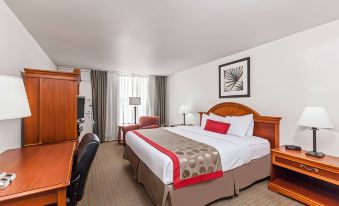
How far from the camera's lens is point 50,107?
2307mm

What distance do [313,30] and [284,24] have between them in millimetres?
554

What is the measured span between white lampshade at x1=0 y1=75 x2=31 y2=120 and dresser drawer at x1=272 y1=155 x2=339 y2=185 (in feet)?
10.3

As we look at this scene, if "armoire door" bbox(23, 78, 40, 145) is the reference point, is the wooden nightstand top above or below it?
below

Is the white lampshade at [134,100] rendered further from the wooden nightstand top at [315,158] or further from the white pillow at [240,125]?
the wooden nightstand top at [315,158]

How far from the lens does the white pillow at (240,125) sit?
3.18 metres

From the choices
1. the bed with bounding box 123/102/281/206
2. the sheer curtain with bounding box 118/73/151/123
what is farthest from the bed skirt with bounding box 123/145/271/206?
the sheer curtain with bounding box 118/73/151/123

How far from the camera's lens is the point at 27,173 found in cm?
126

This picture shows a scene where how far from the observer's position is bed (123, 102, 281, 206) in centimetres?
192

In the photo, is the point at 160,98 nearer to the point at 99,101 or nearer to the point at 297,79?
the point at 99,101

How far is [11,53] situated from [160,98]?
5.03 m

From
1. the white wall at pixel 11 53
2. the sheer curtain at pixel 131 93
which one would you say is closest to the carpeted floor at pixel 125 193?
the white wall at pixel 11 53

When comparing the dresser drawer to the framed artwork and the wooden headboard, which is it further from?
the framed artwork

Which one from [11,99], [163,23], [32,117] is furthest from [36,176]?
[163,23]

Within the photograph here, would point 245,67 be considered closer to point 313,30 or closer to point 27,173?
point 313,30
